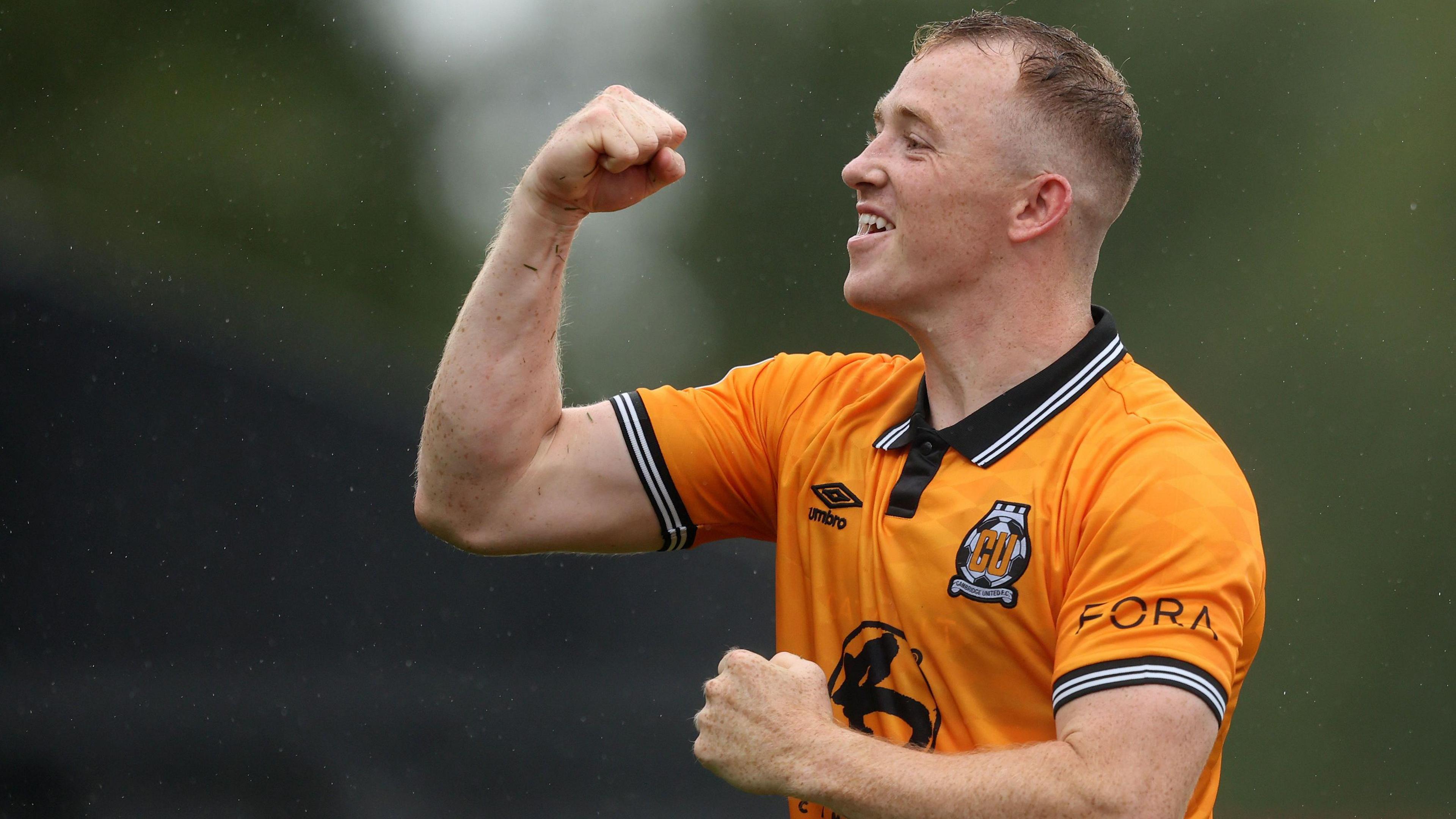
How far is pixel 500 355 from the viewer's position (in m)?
1.31

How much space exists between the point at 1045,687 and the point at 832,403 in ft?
1.40

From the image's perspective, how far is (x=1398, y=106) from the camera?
11.6 ft

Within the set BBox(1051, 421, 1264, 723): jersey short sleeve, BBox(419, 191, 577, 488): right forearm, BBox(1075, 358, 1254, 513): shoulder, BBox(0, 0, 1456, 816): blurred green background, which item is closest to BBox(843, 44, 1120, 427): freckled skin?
BBox(1075, 358, 1254, 513): shoulder

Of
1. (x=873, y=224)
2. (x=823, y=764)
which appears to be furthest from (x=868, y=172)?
(x=823, y=764)

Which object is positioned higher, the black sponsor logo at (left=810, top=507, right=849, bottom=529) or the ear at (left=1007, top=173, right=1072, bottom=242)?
the ear at (left=1007, top=173, right=1072, bottom=242)

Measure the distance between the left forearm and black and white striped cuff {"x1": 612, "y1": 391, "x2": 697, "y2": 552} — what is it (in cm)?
44

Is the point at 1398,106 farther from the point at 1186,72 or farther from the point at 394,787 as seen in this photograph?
the point at 394,787

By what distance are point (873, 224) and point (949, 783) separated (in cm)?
67

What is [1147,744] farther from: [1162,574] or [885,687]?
[885,687]

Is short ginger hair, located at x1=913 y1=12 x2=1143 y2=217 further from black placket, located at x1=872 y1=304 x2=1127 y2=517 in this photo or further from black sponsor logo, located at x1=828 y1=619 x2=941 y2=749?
black sponsor logo, located at x1=828 y1=619 x2=941 y2=749

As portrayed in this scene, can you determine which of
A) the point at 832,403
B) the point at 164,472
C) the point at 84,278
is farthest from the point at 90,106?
the point at 832,403

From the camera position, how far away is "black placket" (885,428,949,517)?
Result: 1.25 metres

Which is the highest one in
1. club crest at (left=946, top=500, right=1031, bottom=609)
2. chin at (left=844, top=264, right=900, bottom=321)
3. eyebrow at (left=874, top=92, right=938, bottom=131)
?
eyebrow at (left=874, top=92, right=938, bottom=131)

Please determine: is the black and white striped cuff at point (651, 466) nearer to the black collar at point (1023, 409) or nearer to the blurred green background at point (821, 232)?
the black collar at point (1023, 409)
